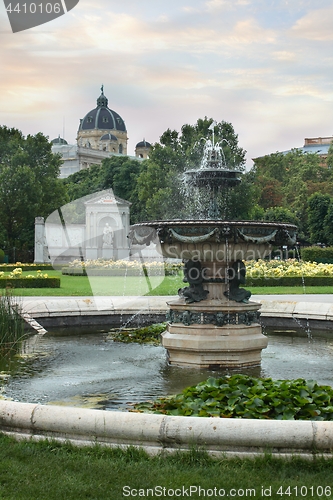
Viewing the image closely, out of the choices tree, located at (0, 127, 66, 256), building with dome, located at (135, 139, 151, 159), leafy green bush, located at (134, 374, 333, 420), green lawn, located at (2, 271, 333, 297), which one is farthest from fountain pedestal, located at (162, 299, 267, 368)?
building with dome, located at (135, 139, 151, 159)

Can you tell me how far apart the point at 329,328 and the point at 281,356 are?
2824 mm

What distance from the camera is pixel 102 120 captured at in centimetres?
15238

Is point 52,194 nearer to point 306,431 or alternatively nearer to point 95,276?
point 95,276

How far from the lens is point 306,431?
15.0 ft

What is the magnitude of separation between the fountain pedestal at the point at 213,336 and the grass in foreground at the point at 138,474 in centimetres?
443

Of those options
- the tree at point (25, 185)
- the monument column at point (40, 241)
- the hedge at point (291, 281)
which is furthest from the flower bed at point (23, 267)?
the hedge at point (291, 281)

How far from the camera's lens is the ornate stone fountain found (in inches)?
355

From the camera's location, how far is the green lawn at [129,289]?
2008 cm

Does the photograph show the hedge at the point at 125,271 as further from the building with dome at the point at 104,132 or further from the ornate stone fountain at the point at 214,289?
the building with dome at the point at 104,132

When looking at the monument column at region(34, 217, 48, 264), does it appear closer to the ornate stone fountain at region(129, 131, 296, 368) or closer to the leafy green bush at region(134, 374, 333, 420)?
the ornate stone fountain at region(129, 131, 296, 368)

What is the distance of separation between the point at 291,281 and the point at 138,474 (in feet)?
64.8

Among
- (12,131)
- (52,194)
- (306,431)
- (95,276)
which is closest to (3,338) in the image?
(306,431)

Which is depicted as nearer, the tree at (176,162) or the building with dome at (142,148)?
the tree at (176,162)

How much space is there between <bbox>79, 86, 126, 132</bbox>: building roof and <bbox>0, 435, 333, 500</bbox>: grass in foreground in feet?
493
